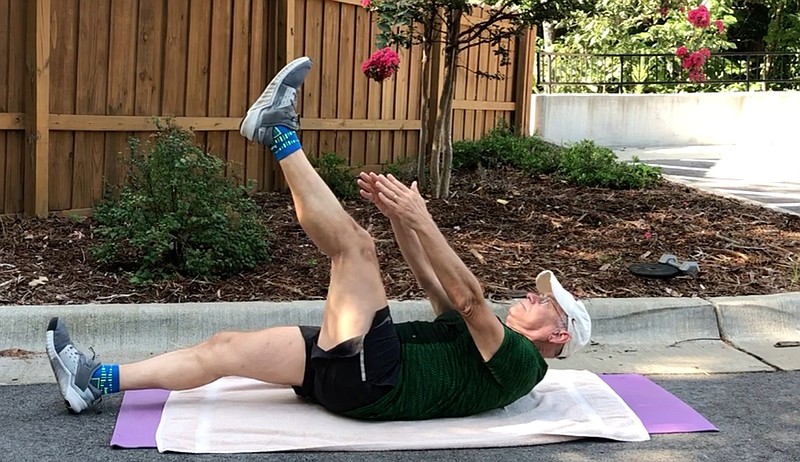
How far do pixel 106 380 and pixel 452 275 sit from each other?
144 cm

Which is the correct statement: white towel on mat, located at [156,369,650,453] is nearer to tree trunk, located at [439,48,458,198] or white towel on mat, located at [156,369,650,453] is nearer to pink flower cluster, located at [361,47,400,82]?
tree trunk, located at [439,48,458,198]

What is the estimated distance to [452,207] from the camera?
24.6ft

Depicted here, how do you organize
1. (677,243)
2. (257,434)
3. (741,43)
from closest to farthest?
(257,434) < (677,243) < (741,43)

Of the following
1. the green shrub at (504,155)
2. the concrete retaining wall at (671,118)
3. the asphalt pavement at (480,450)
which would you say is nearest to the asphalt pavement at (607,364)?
the asphalt pavement at (480,450)

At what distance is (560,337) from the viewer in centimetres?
359

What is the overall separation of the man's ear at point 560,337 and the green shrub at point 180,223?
7.83 feet

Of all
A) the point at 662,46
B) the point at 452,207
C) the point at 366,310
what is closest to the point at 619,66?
the point at 662,46

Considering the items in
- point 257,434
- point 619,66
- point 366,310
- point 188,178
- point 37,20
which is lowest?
point 257,434

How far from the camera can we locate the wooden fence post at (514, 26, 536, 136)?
39.9 ft

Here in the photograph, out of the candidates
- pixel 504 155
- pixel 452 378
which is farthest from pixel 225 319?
pixel 504 155

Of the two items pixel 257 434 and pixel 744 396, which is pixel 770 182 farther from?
pixel 257 434

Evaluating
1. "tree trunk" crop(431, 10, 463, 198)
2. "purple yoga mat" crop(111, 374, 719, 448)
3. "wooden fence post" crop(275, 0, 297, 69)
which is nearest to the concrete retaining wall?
"tree trunk" crop(431, 10, 463, 198)

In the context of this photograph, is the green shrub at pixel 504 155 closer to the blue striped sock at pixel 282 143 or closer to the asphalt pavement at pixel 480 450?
the asphalt pavement at pixel 480 450

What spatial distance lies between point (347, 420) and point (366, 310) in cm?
47
